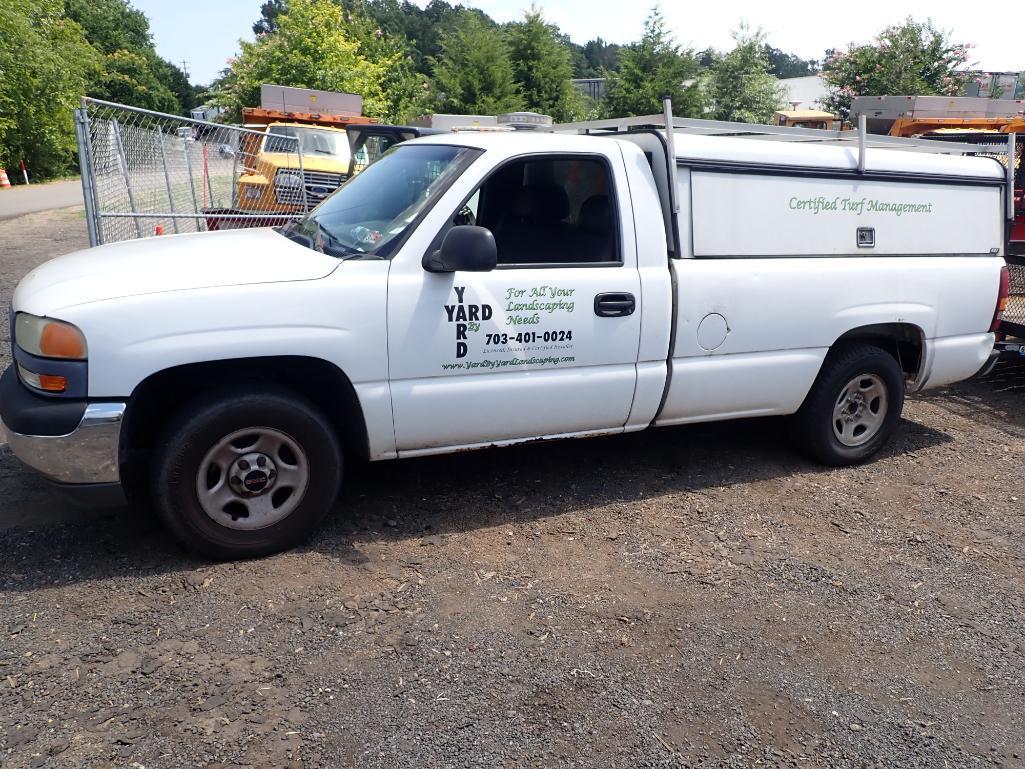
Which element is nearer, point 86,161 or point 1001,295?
point 1001,295

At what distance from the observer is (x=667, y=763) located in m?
2.81

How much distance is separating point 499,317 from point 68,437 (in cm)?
193

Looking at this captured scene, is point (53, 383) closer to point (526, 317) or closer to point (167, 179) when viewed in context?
point (526, 317)

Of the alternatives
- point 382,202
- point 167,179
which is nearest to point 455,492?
point 382,202

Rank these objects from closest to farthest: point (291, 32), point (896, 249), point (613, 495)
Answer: point (613, 495)
point (896, 249)
point (291, 32)

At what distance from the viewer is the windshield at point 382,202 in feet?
13.4

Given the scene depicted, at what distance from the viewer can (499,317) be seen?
4098 mm

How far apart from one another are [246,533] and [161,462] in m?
0.50

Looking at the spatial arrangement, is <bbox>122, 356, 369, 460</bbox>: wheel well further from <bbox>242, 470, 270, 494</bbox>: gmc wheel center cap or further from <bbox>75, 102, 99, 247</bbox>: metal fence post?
<bbox>75, 102, 99, 247</bbox>: metal fence post

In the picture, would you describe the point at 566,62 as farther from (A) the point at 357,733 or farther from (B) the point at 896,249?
(A) the point at 357,733

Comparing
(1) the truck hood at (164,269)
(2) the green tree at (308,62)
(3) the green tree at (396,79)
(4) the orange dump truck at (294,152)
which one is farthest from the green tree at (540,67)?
(1) the truck hood at (164,269)

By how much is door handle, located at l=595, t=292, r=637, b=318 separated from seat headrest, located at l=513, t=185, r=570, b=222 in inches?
20.8

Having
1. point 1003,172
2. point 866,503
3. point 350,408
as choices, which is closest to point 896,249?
point 1003,172

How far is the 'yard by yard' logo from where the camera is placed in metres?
4.00
